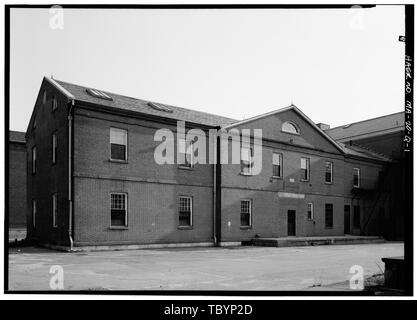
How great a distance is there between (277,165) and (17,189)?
20142 mm

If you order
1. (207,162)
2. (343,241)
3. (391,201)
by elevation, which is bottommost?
(343,241)

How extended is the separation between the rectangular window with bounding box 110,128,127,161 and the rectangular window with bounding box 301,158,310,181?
Answer: 42.8 ft

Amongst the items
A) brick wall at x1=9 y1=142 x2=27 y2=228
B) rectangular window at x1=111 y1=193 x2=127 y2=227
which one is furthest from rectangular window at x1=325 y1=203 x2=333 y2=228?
brick wall at x1=9 y1=142 x2=27 y2=228

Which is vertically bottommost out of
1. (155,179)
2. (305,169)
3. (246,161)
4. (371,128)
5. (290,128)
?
(155,179)

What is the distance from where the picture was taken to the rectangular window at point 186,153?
2250cm

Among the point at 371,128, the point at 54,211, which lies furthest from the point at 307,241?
the point at 371,128

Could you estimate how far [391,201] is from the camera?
35.1 m

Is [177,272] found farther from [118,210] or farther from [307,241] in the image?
[307,241]

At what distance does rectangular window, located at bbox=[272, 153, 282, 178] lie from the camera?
26.8m

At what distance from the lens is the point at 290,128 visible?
90.9 feet
